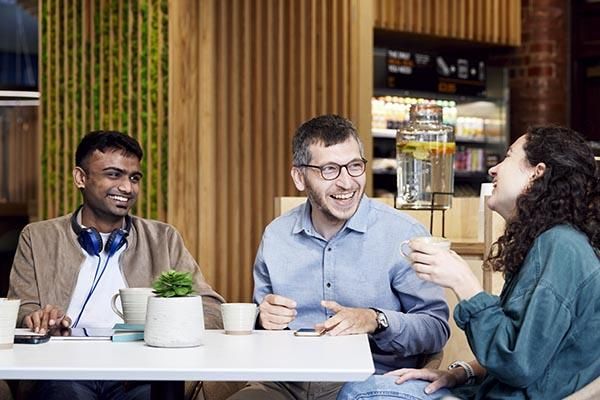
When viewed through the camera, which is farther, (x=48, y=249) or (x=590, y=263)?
(x=48, y=249)

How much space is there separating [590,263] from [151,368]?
89 centimetres

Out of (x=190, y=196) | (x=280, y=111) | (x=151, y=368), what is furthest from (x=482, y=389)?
(x=280, y=111)

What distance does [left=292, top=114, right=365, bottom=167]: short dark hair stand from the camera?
3023 millimetres

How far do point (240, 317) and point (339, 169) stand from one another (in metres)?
0.55

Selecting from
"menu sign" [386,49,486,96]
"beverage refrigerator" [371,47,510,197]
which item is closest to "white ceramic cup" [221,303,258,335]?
"beverage refrigerator" [371,47,510,197]

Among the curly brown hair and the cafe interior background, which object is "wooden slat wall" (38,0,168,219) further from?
the curly brown hair

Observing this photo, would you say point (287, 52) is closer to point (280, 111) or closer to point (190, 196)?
point (280, 111)

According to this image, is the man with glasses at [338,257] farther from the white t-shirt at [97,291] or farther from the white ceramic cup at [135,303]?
the white t-shirt at [97,291]

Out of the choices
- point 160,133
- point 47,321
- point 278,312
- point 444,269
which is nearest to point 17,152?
point 160,133

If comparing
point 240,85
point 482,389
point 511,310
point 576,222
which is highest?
point 240,85

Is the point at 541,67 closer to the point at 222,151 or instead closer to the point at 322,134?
the point at 222,151

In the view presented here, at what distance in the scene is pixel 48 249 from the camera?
3344mm

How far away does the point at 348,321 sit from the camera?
266 cm

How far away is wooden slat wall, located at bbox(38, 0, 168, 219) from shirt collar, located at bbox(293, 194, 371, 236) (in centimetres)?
244
